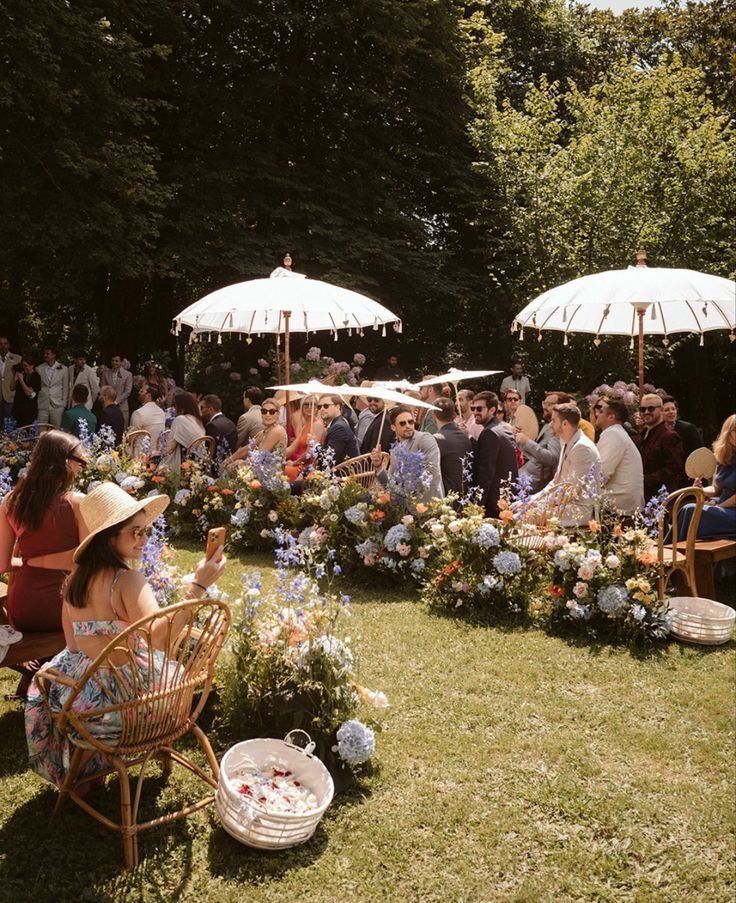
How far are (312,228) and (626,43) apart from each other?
563 inches

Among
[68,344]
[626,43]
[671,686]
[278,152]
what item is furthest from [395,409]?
[626,43]

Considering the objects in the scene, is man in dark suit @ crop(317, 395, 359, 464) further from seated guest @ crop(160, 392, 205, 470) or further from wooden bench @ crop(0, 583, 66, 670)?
wooden bench @ crop(0, 583, 66, 670)

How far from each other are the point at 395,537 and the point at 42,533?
3.33m

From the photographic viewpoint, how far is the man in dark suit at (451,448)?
8.29 m

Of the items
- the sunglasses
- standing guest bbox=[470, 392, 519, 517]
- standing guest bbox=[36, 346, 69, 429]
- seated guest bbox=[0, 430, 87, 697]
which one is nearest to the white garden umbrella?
standing guest bbox=[470, 392, 519, 517]

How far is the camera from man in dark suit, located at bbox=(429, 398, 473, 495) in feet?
27.2

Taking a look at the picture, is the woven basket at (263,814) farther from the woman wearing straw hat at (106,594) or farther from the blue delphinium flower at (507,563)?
the blue delphinium flower at (507,563)

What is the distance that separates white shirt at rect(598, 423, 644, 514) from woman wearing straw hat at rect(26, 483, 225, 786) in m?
4.45

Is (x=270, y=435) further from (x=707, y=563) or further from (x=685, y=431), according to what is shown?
(x=707, y=563)

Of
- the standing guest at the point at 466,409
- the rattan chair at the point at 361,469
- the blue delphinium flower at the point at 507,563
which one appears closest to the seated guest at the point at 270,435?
the rattan chair at the point at 361,469

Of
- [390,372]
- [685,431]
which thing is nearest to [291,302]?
[685,431]

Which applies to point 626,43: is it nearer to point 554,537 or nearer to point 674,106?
point 674,106

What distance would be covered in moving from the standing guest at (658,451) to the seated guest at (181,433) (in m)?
5.13

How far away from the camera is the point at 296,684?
430cm
